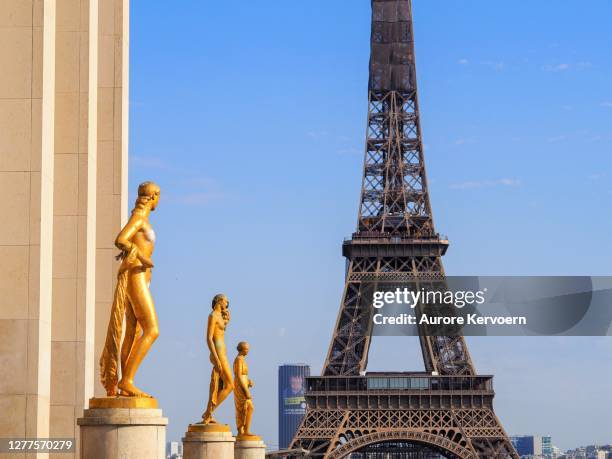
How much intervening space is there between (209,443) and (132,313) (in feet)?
26.1

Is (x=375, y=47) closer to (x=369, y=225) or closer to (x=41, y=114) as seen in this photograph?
(x=369, y=225)

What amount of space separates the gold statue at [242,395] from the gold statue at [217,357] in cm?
246

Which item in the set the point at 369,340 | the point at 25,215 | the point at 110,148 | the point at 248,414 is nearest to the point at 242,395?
the point at 248,414

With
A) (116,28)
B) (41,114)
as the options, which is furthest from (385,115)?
(41,114)

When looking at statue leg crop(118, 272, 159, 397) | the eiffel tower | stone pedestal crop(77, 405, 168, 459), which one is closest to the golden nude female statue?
statue leg crop(118, 272, 159, 397)

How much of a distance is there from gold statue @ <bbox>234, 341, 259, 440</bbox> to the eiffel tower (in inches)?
2412

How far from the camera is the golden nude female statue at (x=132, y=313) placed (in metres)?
15.1

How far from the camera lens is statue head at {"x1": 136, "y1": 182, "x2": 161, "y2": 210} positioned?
1559cm

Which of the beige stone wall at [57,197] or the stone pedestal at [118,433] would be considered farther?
the beige stone wall at [57,197]

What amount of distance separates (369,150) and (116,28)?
256ft

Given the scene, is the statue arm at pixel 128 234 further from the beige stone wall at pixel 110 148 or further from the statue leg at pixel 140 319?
the beige stone wall at pixel 110 148

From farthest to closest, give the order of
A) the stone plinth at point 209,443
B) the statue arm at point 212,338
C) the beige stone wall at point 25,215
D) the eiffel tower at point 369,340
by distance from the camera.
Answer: the eiffel tower at point 369,340, the statue arm at point 212,338, the stone plinth at point 209,443, the beige stone wall at point 25,215

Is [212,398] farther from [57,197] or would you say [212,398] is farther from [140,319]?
[140,319]

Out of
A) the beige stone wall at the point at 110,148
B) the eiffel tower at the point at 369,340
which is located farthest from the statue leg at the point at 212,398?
the eiffel tower at the point at 369,340
